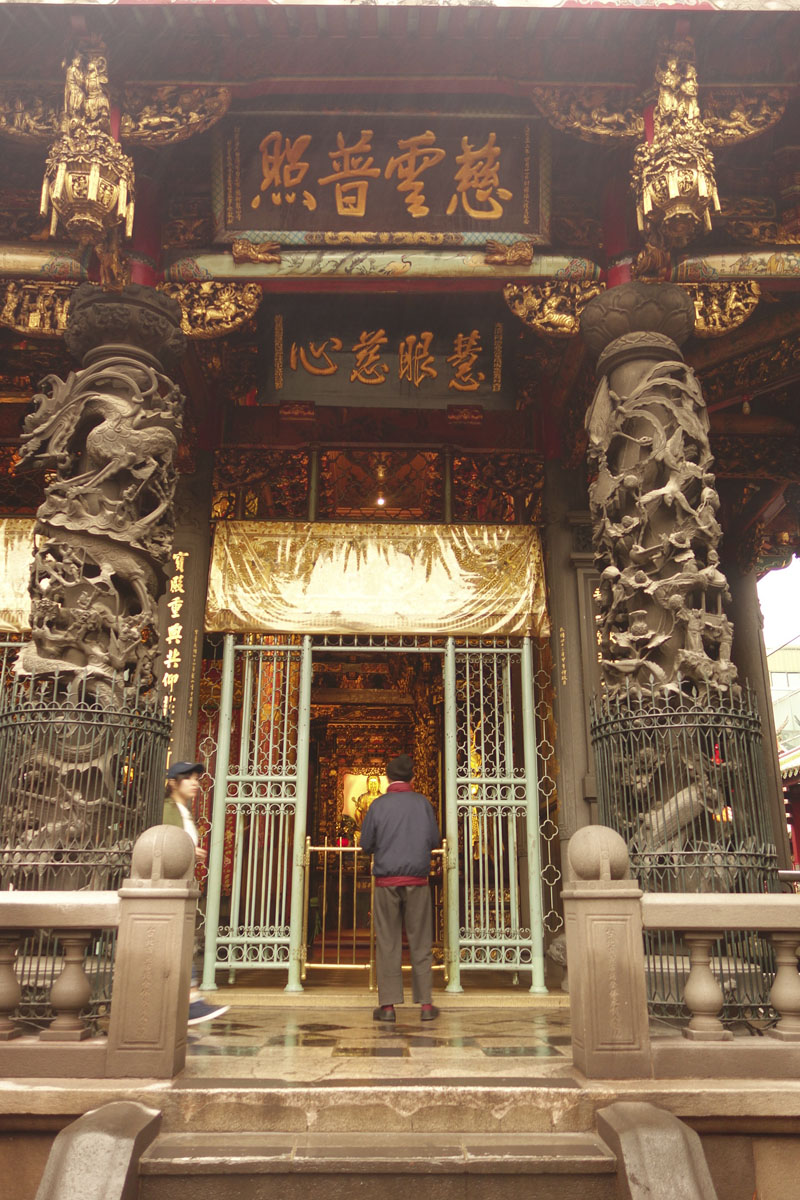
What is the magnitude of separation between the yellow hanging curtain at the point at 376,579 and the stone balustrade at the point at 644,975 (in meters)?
4.07

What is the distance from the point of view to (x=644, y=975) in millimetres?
3953

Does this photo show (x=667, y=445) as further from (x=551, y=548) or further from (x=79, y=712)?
(x=79, y=712)

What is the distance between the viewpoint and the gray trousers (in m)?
5.58

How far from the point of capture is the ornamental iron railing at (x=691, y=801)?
488cm

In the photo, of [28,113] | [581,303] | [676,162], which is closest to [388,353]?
[581,303]

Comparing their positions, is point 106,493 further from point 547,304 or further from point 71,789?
point 547,304

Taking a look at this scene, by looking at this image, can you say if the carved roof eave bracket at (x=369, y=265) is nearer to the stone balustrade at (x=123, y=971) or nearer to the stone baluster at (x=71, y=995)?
the stone balustrade at (x=123, y=971)

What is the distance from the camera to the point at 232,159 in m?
6.63

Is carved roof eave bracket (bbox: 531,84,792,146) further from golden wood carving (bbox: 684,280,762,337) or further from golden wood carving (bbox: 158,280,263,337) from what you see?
golden wood carving (bbox: 158,280,263,337)

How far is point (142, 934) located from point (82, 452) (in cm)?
345

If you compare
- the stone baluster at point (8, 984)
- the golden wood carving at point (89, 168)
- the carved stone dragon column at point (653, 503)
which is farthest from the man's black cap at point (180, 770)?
the golden wood carving at point (89, 168)

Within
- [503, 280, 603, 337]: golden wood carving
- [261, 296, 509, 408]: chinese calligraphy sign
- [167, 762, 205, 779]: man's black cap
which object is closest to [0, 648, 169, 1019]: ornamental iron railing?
[167, 762, 205, 779]: man's black cap

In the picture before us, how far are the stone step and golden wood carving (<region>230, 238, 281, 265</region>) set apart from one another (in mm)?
5553

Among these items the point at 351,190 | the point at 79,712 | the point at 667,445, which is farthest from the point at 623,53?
the point at 79,712
